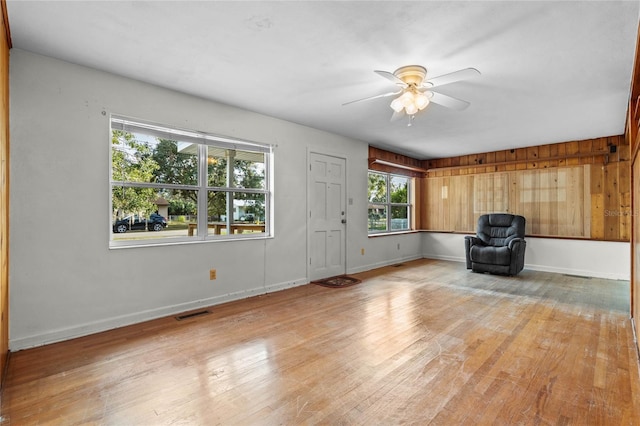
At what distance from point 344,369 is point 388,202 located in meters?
5.02

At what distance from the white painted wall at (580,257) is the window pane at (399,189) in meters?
Result: 2.51

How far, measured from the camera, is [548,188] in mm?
5906

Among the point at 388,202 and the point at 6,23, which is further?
the point at 388,202

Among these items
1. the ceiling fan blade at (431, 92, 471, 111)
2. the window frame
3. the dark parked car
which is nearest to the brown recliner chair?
the window frame

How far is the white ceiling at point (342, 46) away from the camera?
2037 mm

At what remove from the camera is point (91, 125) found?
2898mm

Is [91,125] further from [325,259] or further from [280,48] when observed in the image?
[325,259]

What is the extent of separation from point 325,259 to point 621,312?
3567 millimetres

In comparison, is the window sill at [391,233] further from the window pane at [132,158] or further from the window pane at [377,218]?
the window pane at [132,158]

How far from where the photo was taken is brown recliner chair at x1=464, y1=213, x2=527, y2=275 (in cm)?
535

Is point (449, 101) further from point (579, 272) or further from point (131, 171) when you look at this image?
point (579, 272)

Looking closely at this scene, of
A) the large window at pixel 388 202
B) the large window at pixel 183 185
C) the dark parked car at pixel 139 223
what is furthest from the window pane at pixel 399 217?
the dark parked car at pixel 139 223

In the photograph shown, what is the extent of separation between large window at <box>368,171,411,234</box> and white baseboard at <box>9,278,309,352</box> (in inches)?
122

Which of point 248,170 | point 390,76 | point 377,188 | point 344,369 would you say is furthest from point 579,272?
point 248,170
